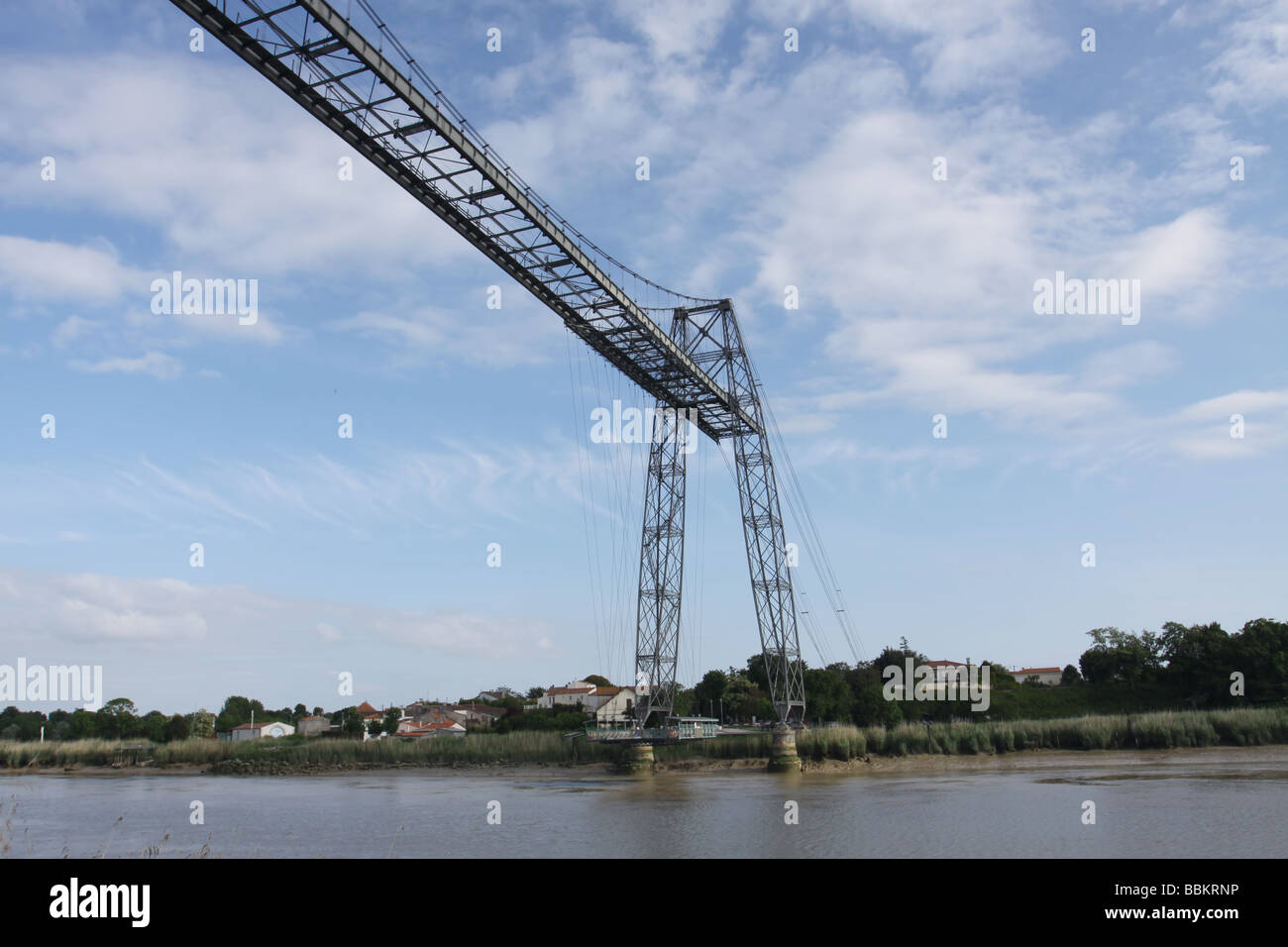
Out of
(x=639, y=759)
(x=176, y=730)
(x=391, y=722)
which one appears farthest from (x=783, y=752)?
(x=176, y=730)

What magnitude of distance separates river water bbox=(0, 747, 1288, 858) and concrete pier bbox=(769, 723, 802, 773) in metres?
1.59

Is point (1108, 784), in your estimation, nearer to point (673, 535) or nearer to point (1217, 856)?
point (1217, 856)

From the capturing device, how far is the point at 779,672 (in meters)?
39.0

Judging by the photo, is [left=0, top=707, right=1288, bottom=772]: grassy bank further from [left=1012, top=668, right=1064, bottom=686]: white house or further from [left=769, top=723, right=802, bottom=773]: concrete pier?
[left=1012, top=668, right=1064, bottom=686]: white house

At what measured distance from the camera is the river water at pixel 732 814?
15.3m

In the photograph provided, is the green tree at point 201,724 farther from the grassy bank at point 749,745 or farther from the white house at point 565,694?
the white house at point 565,694

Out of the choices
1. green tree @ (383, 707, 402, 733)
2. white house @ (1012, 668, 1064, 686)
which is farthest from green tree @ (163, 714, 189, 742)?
white house @ (1012, 668, 1064, 686)

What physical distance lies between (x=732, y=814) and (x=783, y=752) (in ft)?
54.2

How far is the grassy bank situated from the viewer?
37250 millimetres

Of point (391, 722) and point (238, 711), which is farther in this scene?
point (238, 711)

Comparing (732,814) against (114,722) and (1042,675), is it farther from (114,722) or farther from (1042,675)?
(1042,675)

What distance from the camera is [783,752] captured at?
1463 inches
